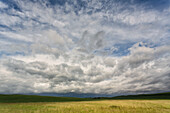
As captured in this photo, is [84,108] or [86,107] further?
[86,107]

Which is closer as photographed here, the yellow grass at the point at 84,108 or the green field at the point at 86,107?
Answer: the yellow grass at the point at 84,108

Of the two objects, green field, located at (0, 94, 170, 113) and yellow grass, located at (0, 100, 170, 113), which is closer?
yellow grass, located at (0, 100, 170, 113)
